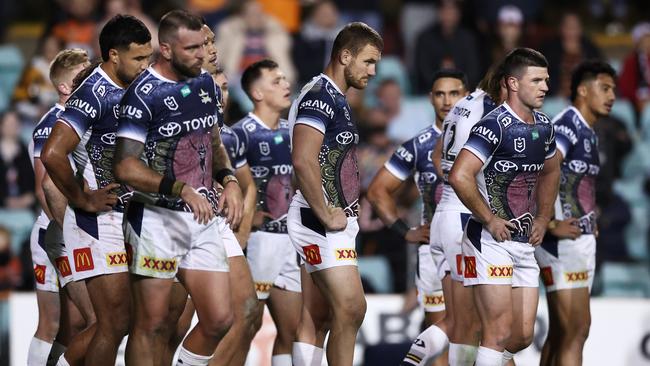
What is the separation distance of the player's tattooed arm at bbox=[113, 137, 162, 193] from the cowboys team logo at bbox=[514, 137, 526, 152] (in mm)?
2546

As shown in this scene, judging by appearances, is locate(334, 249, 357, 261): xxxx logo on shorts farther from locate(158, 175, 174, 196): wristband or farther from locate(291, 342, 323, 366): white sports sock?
locate(158, 175, 174, 196): wristband

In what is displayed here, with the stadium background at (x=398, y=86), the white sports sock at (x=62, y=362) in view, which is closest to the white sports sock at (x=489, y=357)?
the white sports sock at (x=62, y=362)

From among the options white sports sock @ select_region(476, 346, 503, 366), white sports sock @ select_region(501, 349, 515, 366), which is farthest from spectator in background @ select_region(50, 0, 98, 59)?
white sports sock @ select_region(476, 346, 503, 366)

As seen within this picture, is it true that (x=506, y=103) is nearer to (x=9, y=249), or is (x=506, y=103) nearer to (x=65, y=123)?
(x=65, y=123)

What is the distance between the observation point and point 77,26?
16297 millimetres

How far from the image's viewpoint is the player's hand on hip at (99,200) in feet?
27.6

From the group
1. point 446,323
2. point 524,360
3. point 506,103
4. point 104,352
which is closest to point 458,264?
point 446,323

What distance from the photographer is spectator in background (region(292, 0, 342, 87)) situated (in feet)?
54.9

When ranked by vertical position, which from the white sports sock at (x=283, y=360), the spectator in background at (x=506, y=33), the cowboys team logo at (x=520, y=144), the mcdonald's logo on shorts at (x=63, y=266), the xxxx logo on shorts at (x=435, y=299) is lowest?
the white sports sock at (x=283, y=360)

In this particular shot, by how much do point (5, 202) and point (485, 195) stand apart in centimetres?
758

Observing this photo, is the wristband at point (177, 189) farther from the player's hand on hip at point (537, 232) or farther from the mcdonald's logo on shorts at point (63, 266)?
the player's hand on hip at point (537, 232)

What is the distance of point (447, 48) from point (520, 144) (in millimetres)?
8122

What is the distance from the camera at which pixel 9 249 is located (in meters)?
13.8

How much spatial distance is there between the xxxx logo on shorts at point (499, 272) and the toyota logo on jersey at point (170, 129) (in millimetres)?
2434
